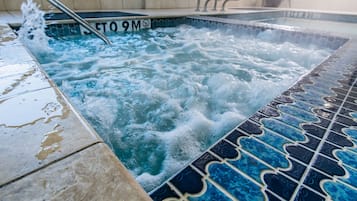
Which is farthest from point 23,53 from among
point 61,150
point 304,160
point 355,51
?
point 355,51

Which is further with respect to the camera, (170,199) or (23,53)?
(23,53)

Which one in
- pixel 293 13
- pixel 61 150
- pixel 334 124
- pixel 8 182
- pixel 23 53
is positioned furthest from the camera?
pixel 293 13

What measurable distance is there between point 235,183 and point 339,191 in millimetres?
328

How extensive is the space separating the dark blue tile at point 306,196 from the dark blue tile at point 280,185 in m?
0.02

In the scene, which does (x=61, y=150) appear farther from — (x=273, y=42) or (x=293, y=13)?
(x=293, y=13)

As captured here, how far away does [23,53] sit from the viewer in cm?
156

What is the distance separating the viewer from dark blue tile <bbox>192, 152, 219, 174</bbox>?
2.51ft

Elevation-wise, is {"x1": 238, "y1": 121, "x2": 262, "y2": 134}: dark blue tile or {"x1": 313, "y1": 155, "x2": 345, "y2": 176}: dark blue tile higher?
{"x1": 238, "y1": 121, "x2": 262, "y2": 134}: dark blue tile

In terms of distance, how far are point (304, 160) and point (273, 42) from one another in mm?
3692

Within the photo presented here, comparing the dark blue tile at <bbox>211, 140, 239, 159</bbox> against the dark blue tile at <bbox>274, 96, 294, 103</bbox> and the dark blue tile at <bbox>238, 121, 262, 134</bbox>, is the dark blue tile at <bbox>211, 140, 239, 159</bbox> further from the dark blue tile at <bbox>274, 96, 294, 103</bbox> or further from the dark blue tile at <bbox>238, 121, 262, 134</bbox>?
the dark blue tile at <bbox>274, 96, 294, 103</bbox>

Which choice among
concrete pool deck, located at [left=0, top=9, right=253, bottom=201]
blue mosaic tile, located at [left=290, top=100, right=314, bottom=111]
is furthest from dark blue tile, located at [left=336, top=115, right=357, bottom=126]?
concrete pool deck, located at [left=0, top=9, right=253, bottom=201]

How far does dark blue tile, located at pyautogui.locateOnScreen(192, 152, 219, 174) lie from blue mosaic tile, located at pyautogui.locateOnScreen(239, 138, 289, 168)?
156mm

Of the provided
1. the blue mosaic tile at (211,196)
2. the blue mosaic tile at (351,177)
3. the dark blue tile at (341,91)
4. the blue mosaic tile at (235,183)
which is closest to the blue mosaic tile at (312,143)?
the blue mosaic tile at (351,177)

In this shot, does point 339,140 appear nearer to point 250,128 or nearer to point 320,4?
point 250,128
